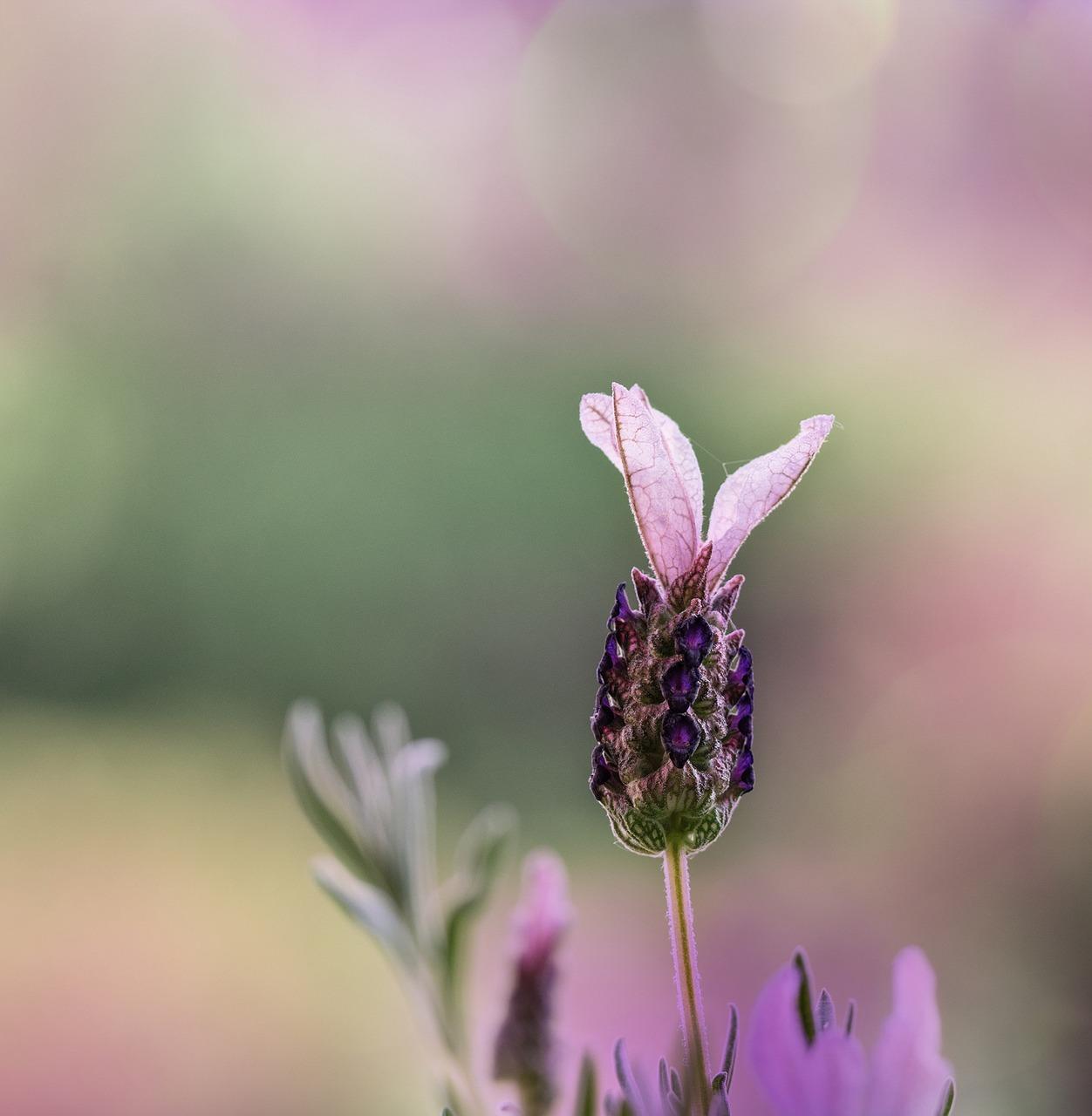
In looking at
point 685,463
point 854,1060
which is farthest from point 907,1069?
point 685,463

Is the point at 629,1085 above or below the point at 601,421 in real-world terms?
below

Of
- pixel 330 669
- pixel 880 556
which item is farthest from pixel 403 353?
pixel 880 556

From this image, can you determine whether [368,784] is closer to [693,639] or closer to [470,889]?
[470,889]

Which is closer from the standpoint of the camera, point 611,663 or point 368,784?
point 611,663

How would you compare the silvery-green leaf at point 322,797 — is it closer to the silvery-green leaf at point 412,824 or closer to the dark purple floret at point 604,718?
the silvery-green leaf at point 412,824

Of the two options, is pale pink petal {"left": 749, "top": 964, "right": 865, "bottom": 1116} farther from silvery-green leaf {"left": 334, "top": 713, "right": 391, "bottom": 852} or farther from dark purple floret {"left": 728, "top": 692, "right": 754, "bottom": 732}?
silvery-green leaf {"left": 334, "top": 713, "right": 391, "bottom": 852}

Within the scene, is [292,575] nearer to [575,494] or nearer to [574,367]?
[575,494]

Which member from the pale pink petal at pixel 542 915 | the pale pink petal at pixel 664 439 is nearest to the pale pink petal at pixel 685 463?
the pale pink petal at pixel 664 439
